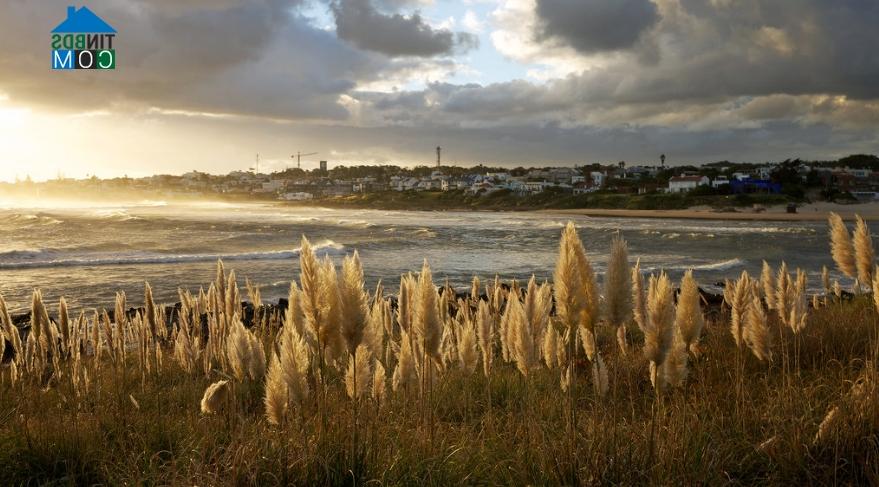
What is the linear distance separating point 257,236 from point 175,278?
20125 mm

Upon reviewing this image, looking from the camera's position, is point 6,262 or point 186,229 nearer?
point 6,262

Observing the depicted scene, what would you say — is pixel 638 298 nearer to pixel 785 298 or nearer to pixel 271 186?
pixel 785 298

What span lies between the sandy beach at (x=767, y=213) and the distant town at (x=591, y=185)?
6581 mm

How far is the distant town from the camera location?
89.8 metres

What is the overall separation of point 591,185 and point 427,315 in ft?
411

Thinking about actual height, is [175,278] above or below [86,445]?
below

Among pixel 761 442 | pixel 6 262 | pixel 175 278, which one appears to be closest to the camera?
pixel 761 442

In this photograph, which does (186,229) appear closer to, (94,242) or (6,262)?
(94,242)

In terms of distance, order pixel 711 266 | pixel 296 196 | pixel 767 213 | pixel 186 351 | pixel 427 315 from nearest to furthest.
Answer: pixel 427 315, pixel 186 351, pixel 711 266, pixel 767 213, pixel 296 196

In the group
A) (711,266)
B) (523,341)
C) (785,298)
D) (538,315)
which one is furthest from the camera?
(711,266)

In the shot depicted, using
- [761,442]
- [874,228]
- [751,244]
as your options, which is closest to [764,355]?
[761,442]

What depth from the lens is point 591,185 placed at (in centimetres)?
12400

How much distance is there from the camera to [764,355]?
4.29 metres

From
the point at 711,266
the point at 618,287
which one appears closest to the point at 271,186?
the point at 711,266
